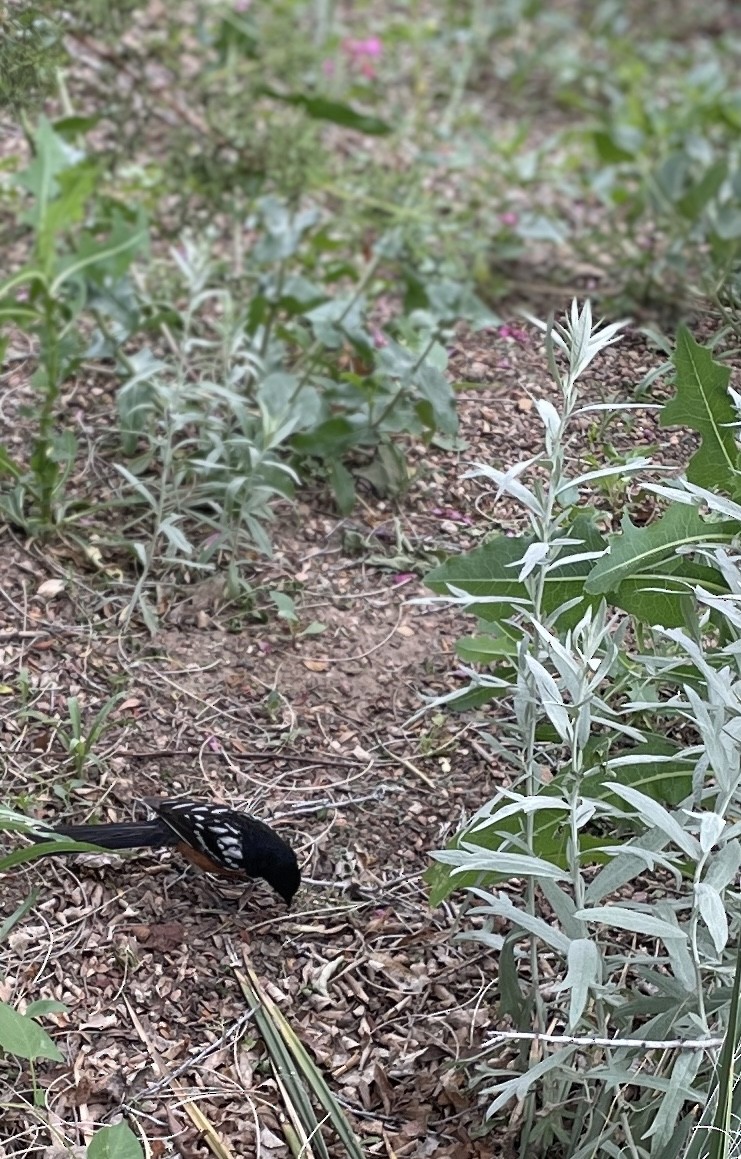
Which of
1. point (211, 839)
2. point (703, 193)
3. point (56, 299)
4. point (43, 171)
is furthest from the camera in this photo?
point (703, 193)

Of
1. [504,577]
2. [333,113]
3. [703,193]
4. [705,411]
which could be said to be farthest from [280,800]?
[703,193]

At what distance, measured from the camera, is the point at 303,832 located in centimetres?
215

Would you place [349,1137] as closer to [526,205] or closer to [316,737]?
[316,737]

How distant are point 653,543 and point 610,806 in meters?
0.36

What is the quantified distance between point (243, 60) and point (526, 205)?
3.54 ft

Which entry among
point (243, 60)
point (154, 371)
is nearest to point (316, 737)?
point (154, 371)

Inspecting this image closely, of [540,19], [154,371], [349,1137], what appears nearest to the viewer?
[349,1137]

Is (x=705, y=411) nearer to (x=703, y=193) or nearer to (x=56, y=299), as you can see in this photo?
(x=56, y=299)

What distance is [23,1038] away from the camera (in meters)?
1.72

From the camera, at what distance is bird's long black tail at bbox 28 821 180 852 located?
2.00 meters

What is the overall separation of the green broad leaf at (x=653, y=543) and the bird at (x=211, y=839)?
64 centimetres

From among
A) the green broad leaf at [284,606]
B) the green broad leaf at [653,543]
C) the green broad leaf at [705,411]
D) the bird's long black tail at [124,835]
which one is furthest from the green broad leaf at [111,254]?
the green broad leaf at [653,543]

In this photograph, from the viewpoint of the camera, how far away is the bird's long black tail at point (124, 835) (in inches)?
78.7

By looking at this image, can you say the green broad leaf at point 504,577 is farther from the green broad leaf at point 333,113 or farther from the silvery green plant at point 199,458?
Result: the green broad leaf at point 333,113
